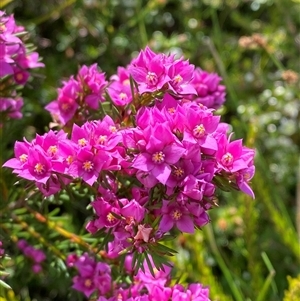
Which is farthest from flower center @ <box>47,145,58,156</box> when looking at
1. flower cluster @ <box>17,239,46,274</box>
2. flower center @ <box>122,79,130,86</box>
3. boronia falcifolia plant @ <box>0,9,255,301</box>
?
flower cluster @ <box>17,239,46,274</box>

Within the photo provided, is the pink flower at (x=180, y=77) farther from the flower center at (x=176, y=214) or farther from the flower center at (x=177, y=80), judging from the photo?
the flower center at (x=176, y=214)

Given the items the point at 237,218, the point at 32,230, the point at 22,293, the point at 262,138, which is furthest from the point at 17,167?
the point at 262,138

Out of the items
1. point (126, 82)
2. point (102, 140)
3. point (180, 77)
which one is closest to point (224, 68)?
point (126, 82)

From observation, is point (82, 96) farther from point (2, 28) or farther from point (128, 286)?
point (128, 286)

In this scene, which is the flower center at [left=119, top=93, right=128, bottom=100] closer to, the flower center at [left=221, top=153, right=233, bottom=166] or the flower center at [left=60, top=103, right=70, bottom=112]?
the flower center at [left=60, top=103, right=70, bottom=112]

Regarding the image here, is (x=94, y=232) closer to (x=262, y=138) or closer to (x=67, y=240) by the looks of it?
(x=67, y=240)

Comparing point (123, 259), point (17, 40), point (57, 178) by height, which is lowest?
point (123, 259)

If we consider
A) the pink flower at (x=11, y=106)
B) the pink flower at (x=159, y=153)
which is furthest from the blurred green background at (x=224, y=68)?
the pink flower at (x=159, y=153)
